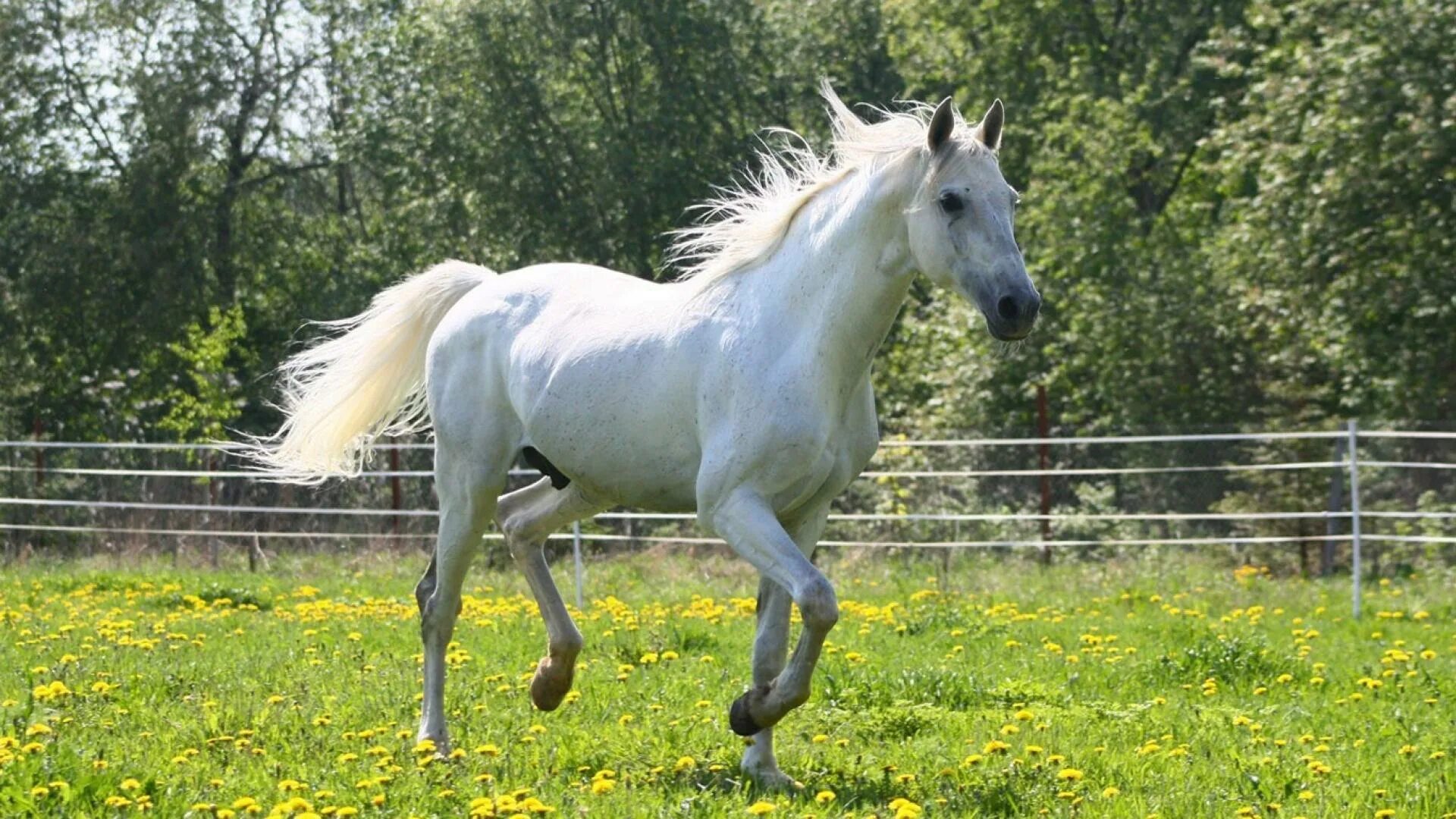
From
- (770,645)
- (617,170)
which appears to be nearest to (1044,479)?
(770,645)

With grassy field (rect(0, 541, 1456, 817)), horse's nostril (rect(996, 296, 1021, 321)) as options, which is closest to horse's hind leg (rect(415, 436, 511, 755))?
grassy field (rect(0, 541, 1456, 817))

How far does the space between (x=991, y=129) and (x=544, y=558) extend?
260cm

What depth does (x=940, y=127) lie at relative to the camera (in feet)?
18.0

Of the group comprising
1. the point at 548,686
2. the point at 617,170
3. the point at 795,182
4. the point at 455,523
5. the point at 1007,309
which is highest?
the point at 617,170

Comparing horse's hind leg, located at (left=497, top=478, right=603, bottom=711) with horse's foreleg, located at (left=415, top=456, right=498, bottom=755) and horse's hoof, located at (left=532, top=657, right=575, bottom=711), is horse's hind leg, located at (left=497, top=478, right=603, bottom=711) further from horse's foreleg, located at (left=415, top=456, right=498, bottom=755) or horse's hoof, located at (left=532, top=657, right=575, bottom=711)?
horse's foreleg, located at (left=415, top=456, right=498, bottom=755)

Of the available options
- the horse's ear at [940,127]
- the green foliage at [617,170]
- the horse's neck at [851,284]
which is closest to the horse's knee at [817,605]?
the horse's neck at [851,284]

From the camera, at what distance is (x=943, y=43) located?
86.7 feet

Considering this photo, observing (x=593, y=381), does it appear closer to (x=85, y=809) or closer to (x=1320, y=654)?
(x=85, y=809)

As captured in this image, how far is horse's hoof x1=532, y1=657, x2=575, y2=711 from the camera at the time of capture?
6570 mm

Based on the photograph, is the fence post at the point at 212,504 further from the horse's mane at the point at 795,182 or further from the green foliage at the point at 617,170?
the horse's mane at the point at 795,182

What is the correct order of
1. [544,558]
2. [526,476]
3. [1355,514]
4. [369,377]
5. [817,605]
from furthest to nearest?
[526,476] → [1355,514] → [369,377] → [544,558] → [817,605]

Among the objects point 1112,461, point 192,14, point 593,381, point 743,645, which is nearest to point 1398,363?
point 1112,461

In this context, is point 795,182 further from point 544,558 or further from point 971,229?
point 544,558

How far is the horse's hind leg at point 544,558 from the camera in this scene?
259 inches
